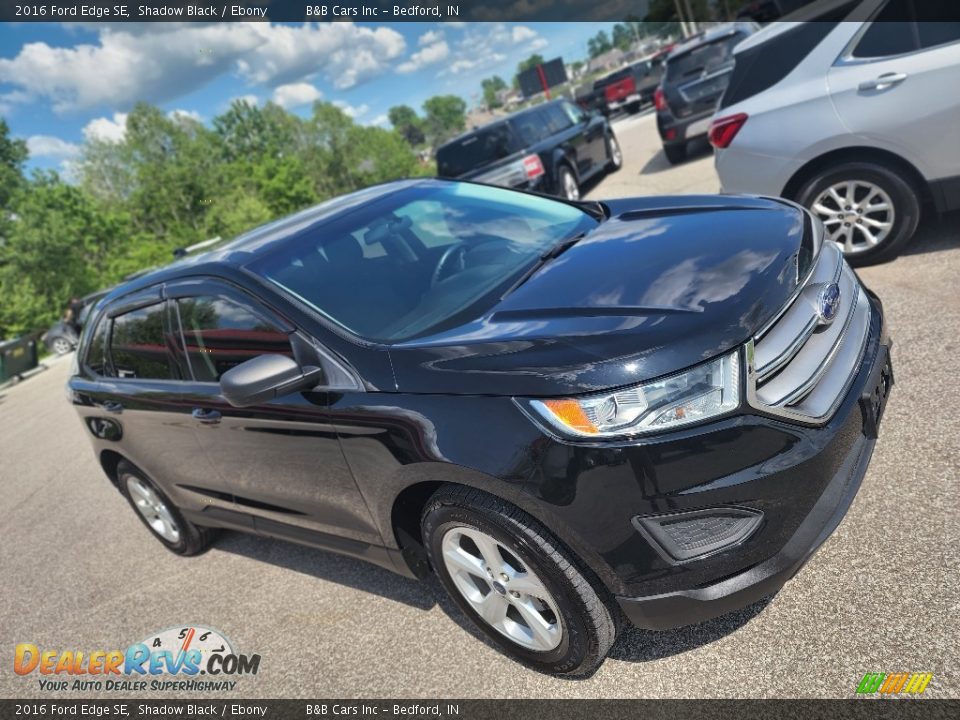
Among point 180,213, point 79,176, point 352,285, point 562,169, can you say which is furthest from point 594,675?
point 79,176

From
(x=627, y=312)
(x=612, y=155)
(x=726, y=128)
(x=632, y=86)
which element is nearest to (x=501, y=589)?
(x=627, y=312)

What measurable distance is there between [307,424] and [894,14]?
4.62 m

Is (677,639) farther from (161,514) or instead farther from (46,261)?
(46,261)

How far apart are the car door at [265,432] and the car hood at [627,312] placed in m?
0.56

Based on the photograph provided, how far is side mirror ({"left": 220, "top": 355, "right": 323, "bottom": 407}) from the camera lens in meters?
2.60

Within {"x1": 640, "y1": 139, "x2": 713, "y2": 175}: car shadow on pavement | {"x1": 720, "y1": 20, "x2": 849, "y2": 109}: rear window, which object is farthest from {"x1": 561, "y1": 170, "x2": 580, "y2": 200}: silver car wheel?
{"x1": 720, "y1": 20, "x2": 849, "y2": 109}: rear window

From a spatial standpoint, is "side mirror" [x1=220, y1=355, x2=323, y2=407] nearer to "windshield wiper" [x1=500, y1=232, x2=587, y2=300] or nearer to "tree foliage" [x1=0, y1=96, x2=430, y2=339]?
"windshield wiper" [x1=500, y1=232, x2=587, y2=300]

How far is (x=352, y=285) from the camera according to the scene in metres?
3.04

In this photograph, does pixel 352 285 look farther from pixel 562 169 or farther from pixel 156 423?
pixel 562 169

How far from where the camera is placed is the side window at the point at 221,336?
2963 millimetres

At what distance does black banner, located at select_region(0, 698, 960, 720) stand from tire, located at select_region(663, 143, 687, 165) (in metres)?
10.1

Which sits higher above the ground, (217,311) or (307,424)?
(217,311)

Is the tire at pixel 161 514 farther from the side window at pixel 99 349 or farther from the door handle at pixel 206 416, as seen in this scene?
the door handle at pixel 206 416

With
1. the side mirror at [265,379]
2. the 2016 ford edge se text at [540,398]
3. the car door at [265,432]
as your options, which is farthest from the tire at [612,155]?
the side mirror at [265,379]
